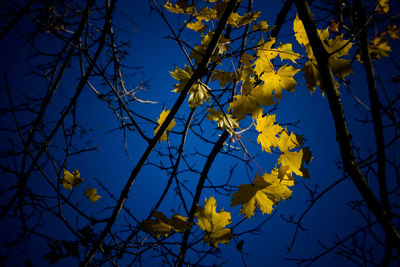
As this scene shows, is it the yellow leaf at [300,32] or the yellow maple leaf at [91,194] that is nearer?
the yellow leaf at [300,32]

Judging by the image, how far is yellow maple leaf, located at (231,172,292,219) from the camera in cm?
103

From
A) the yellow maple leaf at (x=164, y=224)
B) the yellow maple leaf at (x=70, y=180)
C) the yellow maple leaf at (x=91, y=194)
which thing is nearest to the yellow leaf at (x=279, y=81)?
the yellow maple leaf at (x=164, y=224)

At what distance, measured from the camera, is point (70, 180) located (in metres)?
1.96

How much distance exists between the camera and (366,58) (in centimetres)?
83

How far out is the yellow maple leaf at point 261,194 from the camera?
103 centimetres

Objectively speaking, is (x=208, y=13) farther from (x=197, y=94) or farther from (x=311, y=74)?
(x=311, y=74)

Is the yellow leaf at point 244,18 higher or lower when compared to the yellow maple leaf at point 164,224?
higher

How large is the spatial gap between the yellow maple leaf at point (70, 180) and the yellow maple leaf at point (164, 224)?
1361 mm

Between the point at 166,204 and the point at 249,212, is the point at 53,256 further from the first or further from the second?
the point at 166,204

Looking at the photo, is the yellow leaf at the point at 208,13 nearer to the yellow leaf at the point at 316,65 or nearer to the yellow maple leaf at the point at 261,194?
the yellow leaf at the point at 316,65

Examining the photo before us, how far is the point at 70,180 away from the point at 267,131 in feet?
6.85

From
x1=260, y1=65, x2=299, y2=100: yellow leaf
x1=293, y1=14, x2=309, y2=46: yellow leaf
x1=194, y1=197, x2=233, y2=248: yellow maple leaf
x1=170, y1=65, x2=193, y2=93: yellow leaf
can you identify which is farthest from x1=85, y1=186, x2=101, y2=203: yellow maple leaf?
x1=293, y1=14, x2=309, y2=46: yellow leaf

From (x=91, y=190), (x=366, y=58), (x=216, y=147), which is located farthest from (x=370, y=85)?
(x=91, y=190)

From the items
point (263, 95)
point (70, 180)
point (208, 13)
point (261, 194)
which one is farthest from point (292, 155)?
point (70, 180)
